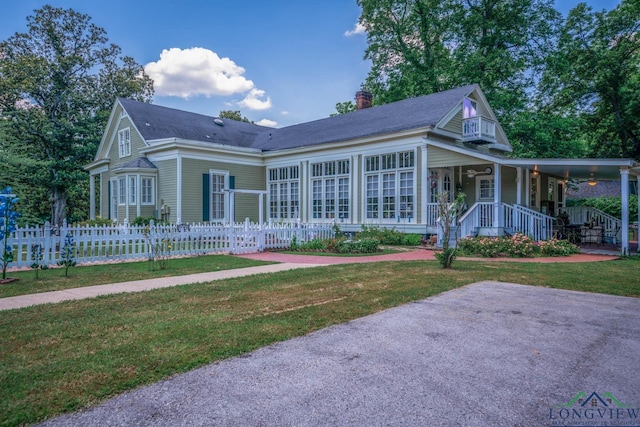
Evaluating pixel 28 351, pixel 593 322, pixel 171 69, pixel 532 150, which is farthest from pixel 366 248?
pixel 171 69

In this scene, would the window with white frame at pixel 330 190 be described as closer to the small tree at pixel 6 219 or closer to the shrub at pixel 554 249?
the shrub at pixel 554 249

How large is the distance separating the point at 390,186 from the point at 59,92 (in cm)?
2224

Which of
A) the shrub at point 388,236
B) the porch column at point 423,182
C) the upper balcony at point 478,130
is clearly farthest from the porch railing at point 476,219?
the upper balcony at point 478,130

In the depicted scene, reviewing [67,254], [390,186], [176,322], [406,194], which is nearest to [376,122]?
[390,186]

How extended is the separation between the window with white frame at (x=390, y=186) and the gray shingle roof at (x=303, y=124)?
1120 millimetres

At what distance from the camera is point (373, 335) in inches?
158

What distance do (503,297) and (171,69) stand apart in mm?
31850

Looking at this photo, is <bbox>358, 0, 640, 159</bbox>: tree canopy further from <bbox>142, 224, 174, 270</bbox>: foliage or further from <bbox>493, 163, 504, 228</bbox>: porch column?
<bbox>142, 224, 174, 270</bbox>: foliage

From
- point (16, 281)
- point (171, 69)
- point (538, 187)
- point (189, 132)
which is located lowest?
point (16, 281)

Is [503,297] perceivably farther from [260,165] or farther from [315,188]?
[260,165]

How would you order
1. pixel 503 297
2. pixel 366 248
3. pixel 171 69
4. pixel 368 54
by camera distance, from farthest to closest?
pixel 171 69, pixel 368 54, pixel 366 248, pixel 503 297

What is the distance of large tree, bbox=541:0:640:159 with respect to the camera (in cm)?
2122

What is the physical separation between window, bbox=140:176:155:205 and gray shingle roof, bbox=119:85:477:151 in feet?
6.71

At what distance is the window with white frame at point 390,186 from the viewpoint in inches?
595
